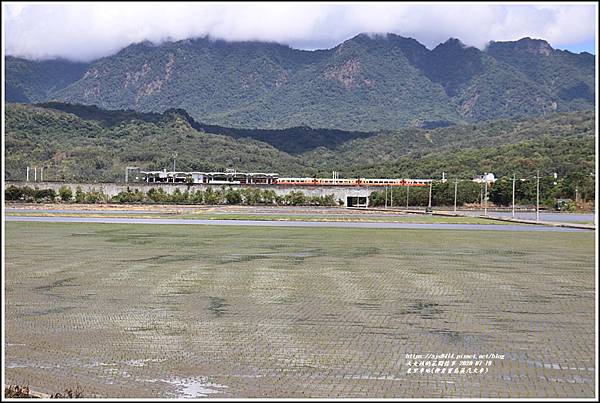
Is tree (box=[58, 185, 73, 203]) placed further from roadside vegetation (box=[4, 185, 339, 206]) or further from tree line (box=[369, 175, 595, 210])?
tree line (box=[369, 175, 595, 210])

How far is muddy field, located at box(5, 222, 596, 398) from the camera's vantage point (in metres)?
14.1

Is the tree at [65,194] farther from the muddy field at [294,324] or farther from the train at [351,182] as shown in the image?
the muddy field at [294,324]

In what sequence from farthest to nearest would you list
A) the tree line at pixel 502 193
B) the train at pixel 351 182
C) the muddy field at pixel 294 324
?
the train at pixel 351 182
the tree line at pixel 502 193
the muddy field at pixel 294 324

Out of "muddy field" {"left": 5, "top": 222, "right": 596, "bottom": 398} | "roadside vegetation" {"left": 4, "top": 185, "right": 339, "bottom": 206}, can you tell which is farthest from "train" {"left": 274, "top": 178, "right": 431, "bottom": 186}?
"muddy field" {"left": 5, "top": 222, "right": 596, "bottom": 398}

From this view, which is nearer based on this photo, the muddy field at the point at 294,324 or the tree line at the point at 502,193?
the muddy field at the point at 294,324

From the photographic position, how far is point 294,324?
63.3 feet

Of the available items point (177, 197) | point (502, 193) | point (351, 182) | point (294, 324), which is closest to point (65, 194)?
point (177, 197)

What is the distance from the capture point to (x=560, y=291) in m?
25.7

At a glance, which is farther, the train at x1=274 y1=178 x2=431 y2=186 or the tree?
the train at x1=274 y1=178 x2=431 y2=186

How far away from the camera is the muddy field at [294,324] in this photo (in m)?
14.1

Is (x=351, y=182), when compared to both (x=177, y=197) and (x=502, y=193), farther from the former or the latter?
(x=177, y=197)

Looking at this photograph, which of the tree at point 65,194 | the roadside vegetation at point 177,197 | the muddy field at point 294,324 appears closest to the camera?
the muddy field at point 294,324

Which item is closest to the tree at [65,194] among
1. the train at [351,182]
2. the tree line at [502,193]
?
the train at [351,182]

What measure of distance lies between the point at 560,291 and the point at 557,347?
30.5 ft
